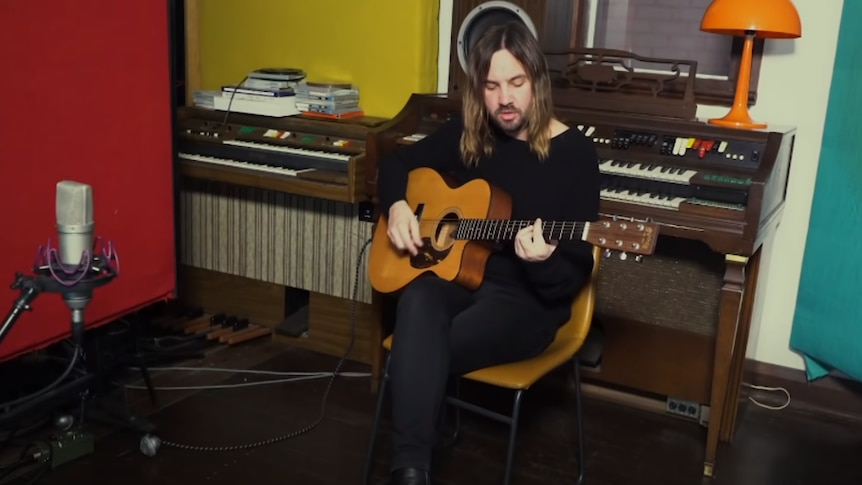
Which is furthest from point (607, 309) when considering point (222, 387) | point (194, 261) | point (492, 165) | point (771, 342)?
point (194, 261)

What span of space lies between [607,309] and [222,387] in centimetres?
122

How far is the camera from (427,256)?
2.02 meters

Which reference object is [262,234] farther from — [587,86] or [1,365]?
[587,86]

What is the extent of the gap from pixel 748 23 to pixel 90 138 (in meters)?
1.72

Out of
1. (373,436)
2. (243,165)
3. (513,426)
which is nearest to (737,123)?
(513,426)

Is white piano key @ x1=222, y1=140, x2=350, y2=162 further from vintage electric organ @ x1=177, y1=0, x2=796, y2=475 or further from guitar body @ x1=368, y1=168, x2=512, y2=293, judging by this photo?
guitar body @ x1=368, y1=168, x2=512, y2=293

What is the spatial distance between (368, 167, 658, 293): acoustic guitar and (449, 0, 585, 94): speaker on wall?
651 millimetres

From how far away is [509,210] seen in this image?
6.40ft

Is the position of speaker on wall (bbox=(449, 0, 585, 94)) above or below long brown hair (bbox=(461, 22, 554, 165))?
above

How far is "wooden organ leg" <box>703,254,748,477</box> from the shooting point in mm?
2145

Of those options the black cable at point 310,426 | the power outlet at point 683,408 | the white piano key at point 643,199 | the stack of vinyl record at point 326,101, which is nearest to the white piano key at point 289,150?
the stack of vinyl record at point 326,101

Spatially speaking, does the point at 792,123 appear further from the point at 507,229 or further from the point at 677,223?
the point at 507,229

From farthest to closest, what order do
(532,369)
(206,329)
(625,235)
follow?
(206,329) → (532,369) → (625,235)

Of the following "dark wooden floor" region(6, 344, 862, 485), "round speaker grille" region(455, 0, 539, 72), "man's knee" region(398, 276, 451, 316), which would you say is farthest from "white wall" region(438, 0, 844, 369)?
"man's knee" region(398, 276, 451, 316)
